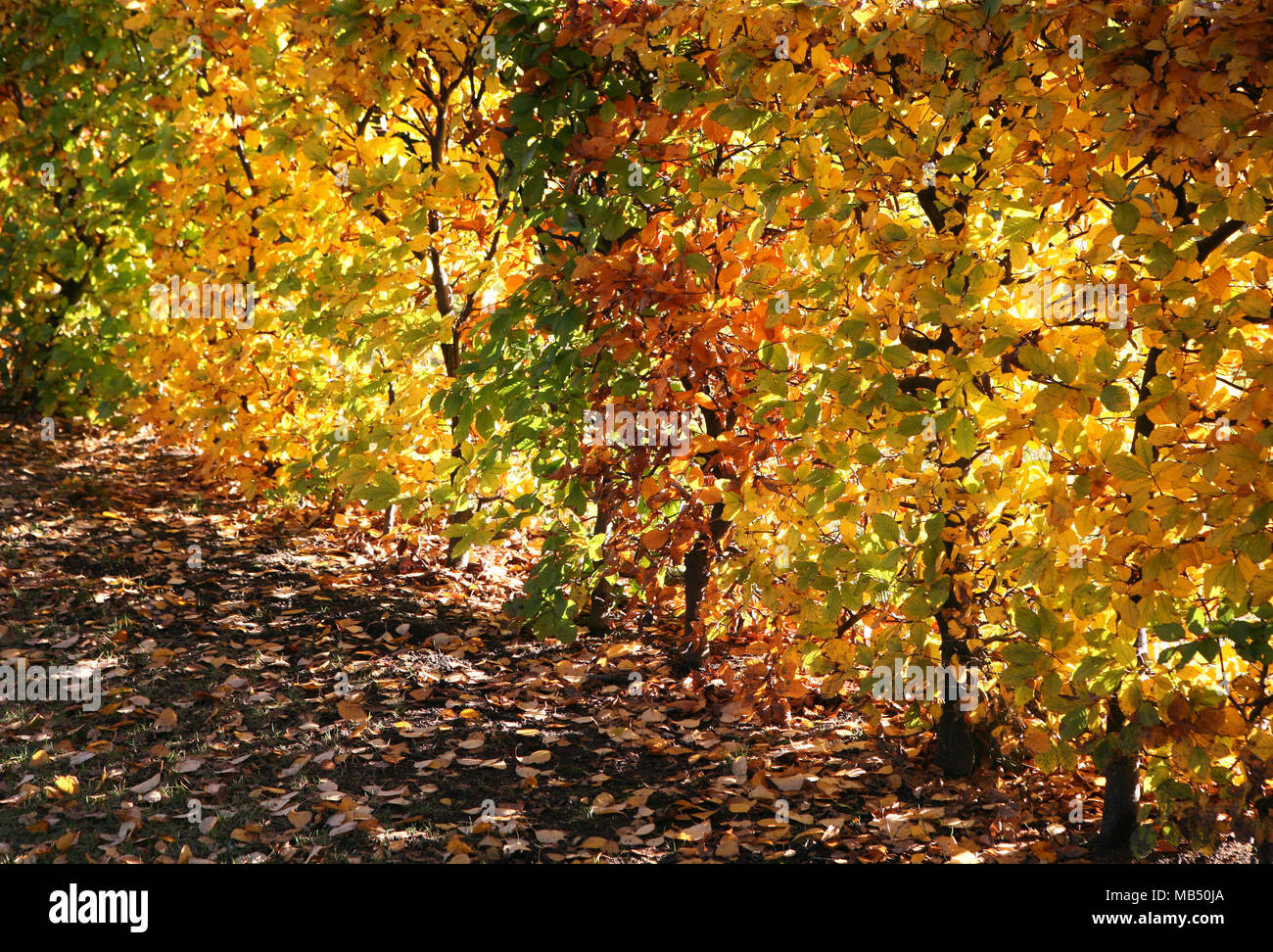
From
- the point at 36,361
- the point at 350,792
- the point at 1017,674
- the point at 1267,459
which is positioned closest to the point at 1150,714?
the point at 1017,674

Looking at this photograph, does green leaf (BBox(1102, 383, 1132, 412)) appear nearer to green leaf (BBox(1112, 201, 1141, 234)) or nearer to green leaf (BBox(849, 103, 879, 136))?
green leaf (BBox(1112, 201, 1141, 234))

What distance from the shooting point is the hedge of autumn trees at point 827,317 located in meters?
2.42

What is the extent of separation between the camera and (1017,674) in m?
2.66

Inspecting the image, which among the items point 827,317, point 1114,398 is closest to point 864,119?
point 827,317

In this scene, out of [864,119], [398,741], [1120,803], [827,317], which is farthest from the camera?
[398,741]

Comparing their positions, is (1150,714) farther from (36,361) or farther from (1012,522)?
(36,361)

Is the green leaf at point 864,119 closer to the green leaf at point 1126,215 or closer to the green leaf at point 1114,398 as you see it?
the green leaf at point 1126,215

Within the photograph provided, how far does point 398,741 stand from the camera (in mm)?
3736

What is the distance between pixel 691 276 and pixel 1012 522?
120 centimetres

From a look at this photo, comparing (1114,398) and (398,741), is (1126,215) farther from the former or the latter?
(398,741)

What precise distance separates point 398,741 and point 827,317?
Result: 2.00 metres

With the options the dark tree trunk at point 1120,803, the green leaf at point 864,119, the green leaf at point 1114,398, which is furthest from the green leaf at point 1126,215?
the dark tree trunk at point 1120,803

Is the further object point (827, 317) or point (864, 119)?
point (827, 317)

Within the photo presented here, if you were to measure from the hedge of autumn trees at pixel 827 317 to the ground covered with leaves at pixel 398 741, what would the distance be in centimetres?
24
